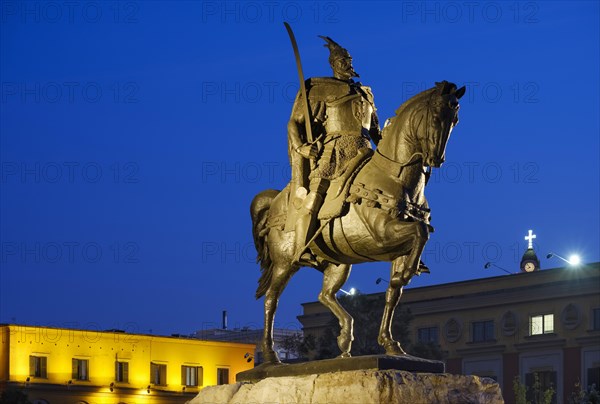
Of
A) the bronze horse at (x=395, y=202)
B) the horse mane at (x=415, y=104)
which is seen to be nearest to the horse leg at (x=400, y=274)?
the bronze horse at (x=395, y=202)

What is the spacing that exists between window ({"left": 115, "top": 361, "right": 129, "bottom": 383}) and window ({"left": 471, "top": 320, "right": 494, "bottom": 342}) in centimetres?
2179

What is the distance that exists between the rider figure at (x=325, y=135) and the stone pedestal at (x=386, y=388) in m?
1.69

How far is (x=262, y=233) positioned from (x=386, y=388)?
3.53 metres

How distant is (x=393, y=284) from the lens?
1582cm

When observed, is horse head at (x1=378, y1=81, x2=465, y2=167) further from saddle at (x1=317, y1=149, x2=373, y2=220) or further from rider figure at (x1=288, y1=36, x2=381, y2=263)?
rider figure at (x1=288, y1=36, x2=381, y2=263)

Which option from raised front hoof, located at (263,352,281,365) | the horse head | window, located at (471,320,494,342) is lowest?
raised front hoof, located at (263,352,281,365)

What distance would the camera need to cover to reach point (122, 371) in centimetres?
8262

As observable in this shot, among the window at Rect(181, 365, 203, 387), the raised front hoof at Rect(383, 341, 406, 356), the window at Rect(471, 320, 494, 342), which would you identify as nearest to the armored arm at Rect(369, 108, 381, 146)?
the raised front hoof at Rect(383, 341, 406, 356)

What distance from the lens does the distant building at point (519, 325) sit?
221 ft

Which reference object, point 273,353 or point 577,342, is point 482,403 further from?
point 577,342

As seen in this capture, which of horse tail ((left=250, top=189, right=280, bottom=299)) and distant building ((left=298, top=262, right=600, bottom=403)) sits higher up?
distant building ((left=298, top=262, right=600, bottom=403))

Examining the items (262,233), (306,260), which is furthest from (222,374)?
(306,260)

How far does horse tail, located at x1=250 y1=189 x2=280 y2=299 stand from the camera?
58.5 feet

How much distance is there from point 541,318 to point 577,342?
275cm
